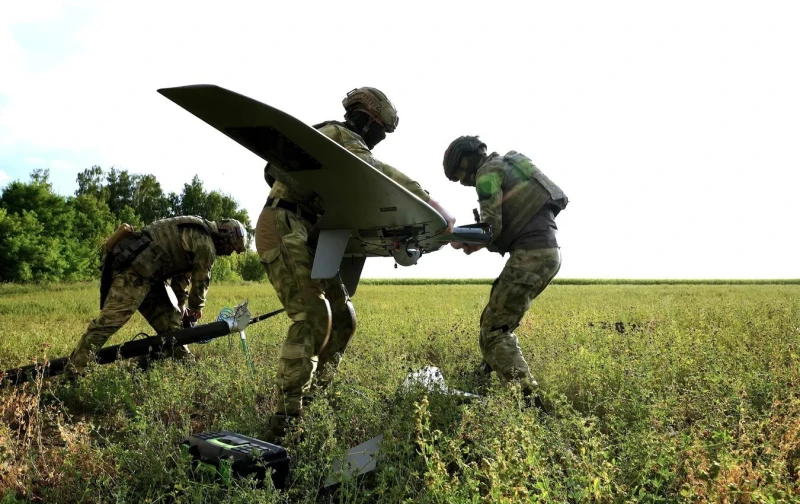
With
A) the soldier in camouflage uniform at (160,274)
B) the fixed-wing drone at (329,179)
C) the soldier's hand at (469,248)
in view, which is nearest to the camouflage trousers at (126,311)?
the soldier in camouflage uniform at (160,274)

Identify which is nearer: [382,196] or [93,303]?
[382,196]

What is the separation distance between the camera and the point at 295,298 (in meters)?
4.15

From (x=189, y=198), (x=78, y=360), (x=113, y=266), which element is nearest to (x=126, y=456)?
(x=78, y=360)

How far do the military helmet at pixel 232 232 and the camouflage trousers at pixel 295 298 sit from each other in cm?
309

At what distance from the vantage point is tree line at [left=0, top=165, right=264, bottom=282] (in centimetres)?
3494

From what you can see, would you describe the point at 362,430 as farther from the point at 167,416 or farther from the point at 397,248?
the point at 167,416

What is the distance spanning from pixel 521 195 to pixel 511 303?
1051 mm

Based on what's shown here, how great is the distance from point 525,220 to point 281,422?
113 inches

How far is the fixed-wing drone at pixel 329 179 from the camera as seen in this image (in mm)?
3461

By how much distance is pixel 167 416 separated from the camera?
16.3 ft

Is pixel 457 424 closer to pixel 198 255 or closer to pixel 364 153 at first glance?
pixel 364 153

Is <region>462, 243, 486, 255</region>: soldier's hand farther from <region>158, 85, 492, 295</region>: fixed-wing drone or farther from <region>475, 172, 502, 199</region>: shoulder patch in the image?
<region>158, 85, 492, 295</region>: fixed-wing drone

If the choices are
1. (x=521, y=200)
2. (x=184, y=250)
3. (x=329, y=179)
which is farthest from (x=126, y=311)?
(x=521, y=200)

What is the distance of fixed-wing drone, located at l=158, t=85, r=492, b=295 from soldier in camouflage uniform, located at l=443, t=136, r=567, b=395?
3.27 ft
